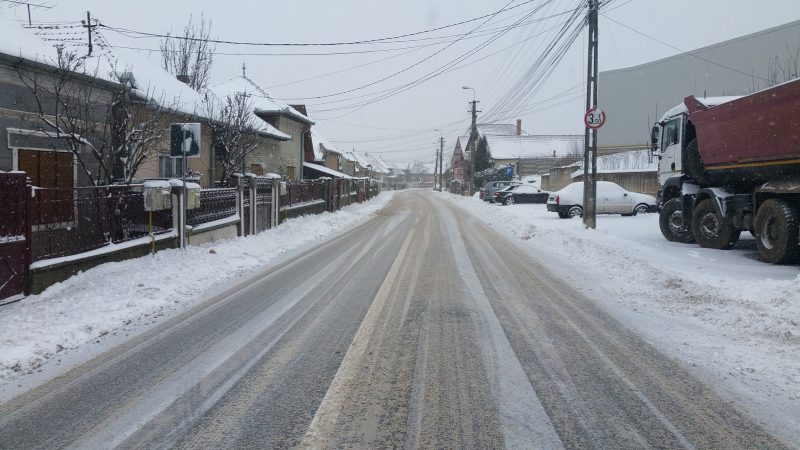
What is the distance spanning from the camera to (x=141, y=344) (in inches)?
215

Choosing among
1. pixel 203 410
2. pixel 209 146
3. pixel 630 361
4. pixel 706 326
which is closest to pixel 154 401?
pixel 203 410

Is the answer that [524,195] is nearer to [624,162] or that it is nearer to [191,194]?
[624,162]

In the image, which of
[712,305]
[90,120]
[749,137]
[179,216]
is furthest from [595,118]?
[90,120]

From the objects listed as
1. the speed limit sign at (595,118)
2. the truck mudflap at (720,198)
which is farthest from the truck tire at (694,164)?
the speed limit sign at (595,118)

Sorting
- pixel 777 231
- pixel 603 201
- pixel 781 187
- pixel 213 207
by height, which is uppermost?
pixel 781 187

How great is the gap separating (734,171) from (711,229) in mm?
1851

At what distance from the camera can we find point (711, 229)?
12625mm

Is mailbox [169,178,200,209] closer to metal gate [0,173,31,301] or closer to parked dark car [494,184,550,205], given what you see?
metal gate [0,173,31,301]

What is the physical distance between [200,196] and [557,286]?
328 inches

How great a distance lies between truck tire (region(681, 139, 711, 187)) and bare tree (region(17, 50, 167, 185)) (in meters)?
12.6

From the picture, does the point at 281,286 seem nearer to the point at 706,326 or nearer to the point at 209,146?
the point at 706,326

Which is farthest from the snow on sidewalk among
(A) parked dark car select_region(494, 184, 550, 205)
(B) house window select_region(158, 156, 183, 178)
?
(A) parked dark car select_region(494, 184, 550, 205)

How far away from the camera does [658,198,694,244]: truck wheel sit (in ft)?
46.0

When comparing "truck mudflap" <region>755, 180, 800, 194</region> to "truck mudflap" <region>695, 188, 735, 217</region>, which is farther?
"truck mudflap" <region>695, 188, 735, 217</region>
